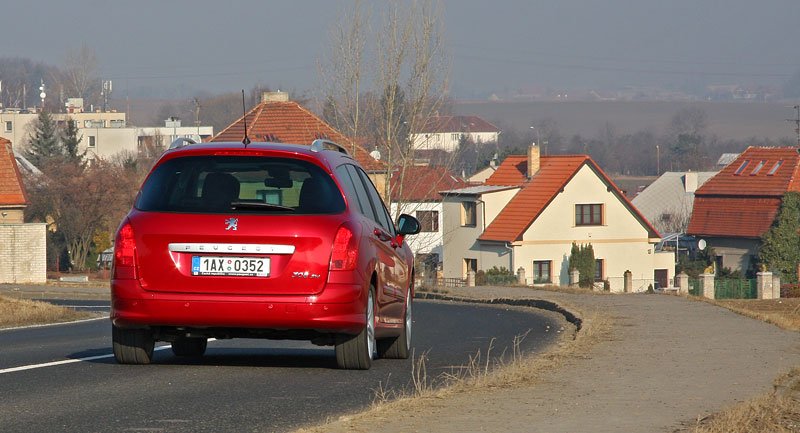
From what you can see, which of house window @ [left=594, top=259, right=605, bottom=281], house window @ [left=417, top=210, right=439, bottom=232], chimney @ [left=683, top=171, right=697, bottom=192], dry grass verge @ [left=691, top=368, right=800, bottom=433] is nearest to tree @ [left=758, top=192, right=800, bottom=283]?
house window @ [left=594, top=259, right=605, bottom=281]

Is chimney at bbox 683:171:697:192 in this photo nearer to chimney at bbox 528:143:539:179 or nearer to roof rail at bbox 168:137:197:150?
chimney at bbox 528:143:539:179

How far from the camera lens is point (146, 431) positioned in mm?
7941

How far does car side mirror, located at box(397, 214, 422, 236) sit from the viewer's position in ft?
43.2

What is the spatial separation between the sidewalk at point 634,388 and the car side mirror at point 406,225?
1.99m

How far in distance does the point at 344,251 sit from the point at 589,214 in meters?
61.1

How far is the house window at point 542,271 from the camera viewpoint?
69625 mm

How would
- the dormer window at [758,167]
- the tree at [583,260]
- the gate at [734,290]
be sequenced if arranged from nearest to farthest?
the gate at [734,290], the tree at [583,260], the dormer window at [758,167]

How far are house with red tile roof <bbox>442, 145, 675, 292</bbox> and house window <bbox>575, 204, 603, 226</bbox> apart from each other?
0.16ft

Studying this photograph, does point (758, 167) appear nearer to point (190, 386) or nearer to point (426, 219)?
point (426, 219)

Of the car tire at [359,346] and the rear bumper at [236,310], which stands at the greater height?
the rear bumper at [236,310]

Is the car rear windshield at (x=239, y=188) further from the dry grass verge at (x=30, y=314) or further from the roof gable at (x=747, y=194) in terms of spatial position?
the roof gable at (x=747, y=194)

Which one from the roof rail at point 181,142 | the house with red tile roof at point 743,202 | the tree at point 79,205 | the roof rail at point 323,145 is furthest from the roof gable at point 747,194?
the roof rail at point 181,142

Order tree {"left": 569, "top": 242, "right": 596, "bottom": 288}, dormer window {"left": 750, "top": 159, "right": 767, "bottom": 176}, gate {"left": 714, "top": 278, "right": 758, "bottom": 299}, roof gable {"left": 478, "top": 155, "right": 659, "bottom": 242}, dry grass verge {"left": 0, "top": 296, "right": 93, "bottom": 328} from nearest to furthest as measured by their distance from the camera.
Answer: dry grass verge {"left": 0, "top": 296, "right": 93, "bottom": 328}
gate {"left": 714, "top": 278, "right": 758, "bottom": 299}
tree {"left": 569, "top": 242, "right": 596, "bottom": 288}
roof gable {"left": 478, "top": 155, "right": 659, "bottom": 242}
dormer window {"left": 750, "top": 159, "right": 767, "bottom": 176}

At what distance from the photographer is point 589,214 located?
233ft
